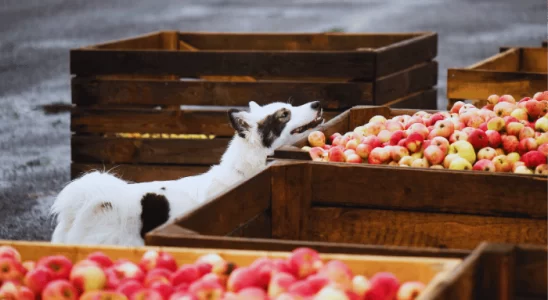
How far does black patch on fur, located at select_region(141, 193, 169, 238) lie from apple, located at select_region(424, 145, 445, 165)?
1.64 metres

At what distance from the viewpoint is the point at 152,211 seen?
529cm

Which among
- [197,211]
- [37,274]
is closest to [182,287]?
[37,274]

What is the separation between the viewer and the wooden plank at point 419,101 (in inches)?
335

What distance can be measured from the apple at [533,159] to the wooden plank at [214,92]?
3.51 m

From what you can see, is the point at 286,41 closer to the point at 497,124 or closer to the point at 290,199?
the point at 497,124

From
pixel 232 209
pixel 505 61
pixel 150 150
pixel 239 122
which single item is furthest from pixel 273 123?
pixel 505 61

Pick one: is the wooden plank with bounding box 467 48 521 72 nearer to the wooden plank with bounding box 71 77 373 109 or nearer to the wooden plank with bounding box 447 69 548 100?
the wooden plank with bounding box 447 69 548 100

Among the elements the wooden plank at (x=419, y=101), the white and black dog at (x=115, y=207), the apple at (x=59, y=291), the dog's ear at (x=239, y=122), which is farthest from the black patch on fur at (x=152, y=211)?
the wooden plank at (x=419, y=101)

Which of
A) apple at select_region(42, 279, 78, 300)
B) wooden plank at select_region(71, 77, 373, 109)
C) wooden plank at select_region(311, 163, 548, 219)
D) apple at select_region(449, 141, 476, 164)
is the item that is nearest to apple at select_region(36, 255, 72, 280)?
apple at select_region(42, 279, 78, 300)

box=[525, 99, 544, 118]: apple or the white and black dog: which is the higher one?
box=[525, 99, 544, 118]: apple

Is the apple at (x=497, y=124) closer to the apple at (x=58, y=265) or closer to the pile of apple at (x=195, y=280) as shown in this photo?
the pile of apple at (x=195, y=280)

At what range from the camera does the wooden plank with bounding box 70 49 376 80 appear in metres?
7.87

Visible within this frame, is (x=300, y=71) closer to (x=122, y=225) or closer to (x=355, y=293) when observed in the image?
(x=122, y=225)

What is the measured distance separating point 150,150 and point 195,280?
5.48 meters
